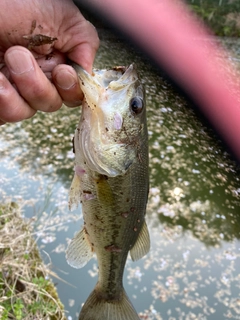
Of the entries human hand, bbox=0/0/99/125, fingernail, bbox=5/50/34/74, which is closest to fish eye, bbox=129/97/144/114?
human hand, bbox=0/0/99/125

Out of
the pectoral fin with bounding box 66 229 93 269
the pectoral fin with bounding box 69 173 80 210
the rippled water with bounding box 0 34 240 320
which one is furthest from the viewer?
the rippled water with bounding box 0 34 240 320

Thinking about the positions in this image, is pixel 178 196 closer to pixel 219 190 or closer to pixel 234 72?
pixel 219 190

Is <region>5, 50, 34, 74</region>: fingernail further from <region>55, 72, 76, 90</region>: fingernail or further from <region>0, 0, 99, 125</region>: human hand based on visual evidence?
<region>55, 72, 76, 90</region>: fingernail

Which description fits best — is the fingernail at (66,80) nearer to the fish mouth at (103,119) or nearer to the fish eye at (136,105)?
the fish mouth at (103,119)

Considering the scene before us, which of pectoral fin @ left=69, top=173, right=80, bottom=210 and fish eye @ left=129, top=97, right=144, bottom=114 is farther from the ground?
fish eye @ left=129, top=97, right=144, bottom=114

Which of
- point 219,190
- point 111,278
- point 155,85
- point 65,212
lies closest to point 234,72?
point 155,85

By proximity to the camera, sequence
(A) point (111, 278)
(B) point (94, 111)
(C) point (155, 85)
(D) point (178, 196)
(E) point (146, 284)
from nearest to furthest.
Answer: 1. (B) point (94, 111)
2. (A) point (111, 278)
3. (E) point (146, 284)
4. (D) point (178, 196)
5. (C) point (155, 85)

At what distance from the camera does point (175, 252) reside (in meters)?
3.34

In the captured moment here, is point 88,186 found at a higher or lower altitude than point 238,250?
higher

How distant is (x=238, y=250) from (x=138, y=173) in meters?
2.29

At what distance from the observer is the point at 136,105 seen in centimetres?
145

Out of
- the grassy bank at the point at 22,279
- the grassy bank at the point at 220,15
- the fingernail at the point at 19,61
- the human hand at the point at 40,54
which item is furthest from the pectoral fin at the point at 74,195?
the grassy bank at the point at 220,15

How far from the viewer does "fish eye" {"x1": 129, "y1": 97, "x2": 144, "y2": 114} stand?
1443 mm

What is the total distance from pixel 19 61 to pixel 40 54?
7.0 inches
